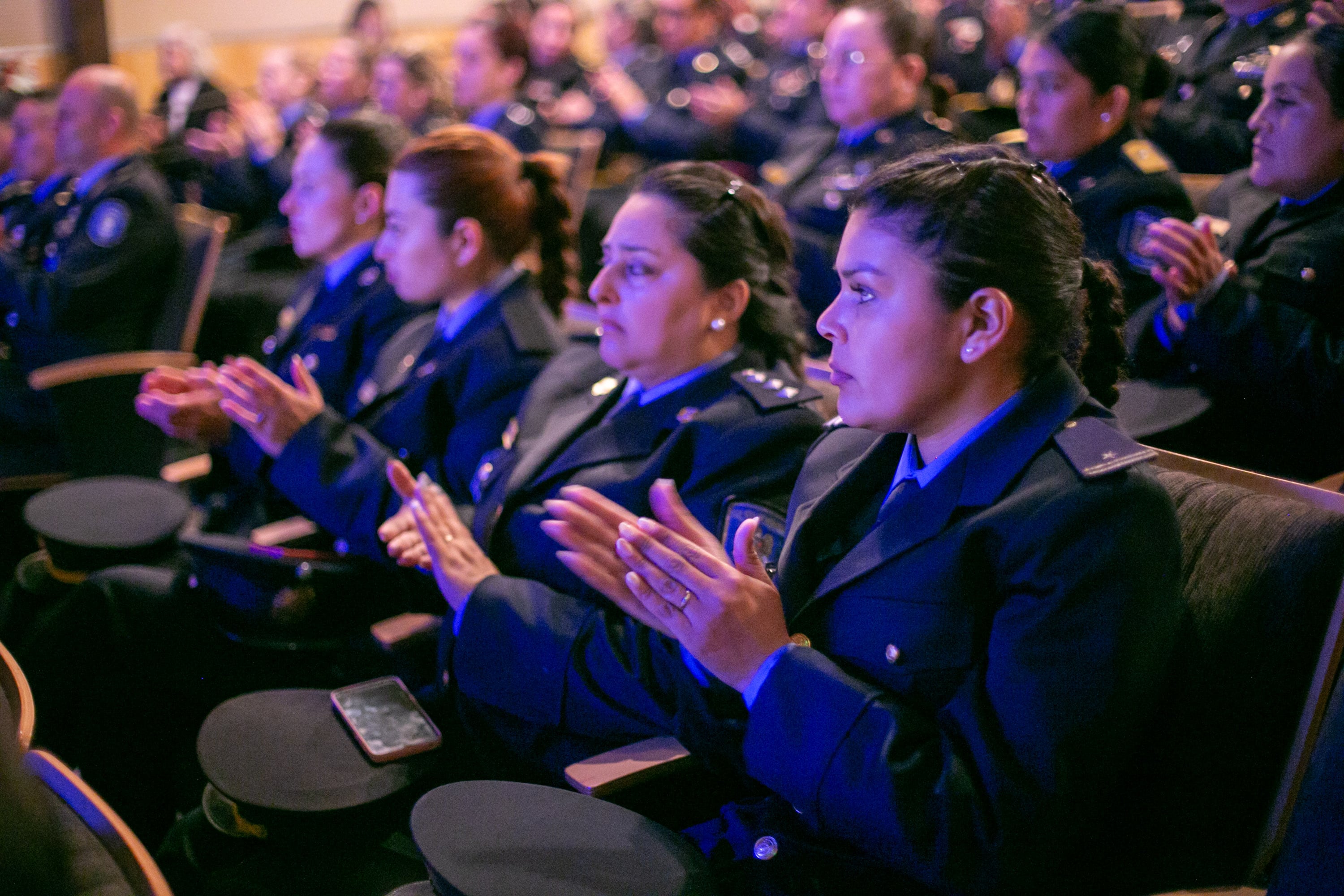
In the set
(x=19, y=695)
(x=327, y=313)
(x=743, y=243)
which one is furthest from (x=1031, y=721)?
(x=327, y=313)

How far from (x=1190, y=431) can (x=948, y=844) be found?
1.12 meters

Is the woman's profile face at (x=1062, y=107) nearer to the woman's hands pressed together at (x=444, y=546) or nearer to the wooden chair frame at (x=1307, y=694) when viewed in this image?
the wooden chair frame at (x=1307, y=694)

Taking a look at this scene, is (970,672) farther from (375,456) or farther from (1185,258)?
(375,456)

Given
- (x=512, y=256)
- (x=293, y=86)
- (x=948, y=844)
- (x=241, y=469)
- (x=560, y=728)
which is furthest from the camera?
(x=293, y=86)

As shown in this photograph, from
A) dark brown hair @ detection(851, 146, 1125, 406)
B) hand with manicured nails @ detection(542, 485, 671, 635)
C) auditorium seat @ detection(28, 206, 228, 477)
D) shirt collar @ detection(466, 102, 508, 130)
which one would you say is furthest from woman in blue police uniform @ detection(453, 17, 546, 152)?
dark brown hair @ detection(851, 146, 1125, 406)

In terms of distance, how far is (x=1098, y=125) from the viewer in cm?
221

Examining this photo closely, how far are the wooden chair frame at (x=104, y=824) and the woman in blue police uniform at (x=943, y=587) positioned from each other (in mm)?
518

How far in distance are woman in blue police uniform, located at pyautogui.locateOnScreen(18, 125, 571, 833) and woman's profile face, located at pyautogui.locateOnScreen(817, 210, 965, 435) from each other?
0.98m

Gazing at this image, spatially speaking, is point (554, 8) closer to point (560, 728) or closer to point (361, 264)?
point (361, 264)

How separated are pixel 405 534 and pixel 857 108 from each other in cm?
210

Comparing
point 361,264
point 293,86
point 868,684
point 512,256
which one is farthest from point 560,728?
point 293,86

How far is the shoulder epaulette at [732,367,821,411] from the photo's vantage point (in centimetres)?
153

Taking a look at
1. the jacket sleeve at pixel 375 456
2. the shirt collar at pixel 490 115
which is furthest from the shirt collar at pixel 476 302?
the shirt collar at pixel 490 115

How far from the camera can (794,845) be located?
113 centimetres
